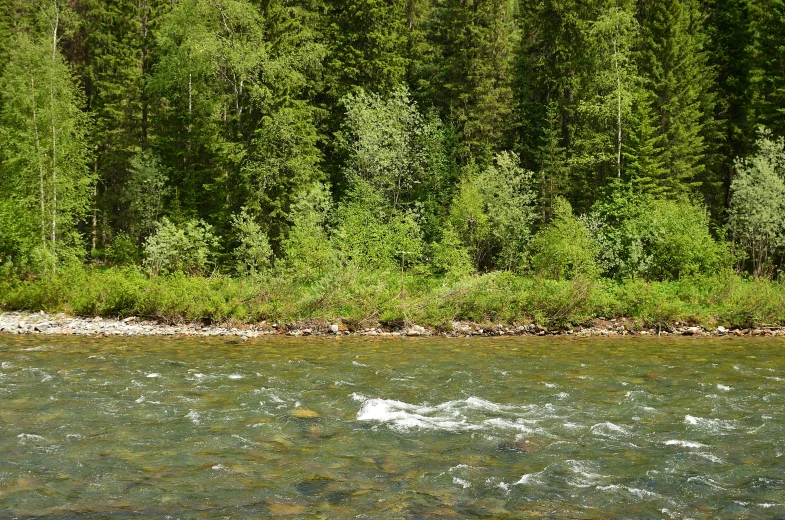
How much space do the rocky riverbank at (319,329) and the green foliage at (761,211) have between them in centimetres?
989

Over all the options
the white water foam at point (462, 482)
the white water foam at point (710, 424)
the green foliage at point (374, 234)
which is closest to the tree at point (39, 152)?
the green foliage at point (374, 234)

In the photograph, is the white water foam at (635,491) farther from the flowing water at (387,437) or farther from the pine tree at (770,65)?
the pine tree at (770,65)

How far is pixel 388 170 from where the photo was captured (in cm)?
3669

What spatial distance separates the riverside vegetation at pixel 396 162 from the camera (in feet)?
79.3

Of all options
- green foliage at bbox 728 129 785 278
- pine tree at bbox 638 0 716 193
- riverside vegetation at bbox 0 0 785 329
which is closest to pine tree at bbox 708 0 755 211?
riverside vegetation at bbox 0 0 785 329

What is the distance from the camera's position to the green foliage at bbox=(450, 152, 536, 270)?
1341 inches

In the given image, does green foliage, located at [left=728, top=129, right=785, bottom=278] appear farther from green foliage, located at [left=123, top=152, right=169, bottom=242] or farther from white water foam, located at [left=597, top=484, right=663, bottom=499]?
green foliage, located at [left=123, top=152, right=169, bottom=242]

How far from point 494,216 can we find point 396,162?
6.49m

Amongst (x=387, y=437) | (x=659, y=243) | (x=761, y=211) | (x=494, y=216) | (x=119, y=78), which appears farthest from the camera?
Result: (x=119, y=78)

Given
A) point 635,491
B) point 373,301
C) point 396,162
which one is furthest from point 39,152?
point 635,491

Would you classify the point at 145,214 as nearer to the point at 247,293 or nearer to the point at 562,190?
the point at 247,293

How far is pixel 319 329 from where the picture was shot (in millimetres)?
22328

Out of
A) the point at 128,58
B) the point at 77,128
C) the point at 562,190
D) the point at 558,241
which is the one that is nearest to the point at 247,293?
the point at 558,241

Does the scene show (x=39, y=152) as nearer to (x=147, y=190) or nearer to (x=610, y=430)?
(x=147, y=190)
